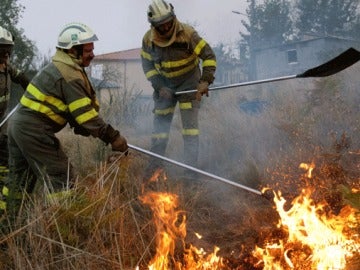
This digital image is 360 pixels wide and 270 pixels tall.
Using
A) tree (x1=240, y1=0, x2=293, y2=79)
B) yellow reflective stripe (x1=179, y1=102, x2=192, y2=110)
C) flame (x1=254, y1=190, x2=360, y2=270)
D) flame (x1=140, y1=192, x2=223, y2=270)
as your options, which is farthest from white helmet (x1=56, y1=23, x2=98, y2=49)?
tree (x1=240, y1=0, x2=293, y2=79)

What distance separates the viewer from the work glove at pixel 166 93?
18.8 ft

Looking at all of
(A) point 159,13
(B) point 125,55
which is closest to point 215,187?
(A) point 159,13

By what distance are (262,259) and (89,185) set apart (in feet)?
5.72

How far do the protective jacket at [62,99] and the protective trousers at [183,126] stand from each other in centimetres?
164

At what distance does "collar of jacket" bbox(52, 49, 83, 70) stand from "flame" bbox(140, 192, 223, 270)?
4.41ft

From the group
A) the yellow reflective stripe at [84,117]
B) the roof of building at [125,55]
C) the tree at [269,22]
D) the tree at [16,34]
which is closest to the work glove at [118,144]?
the yellow reflective stripe at [84,117]

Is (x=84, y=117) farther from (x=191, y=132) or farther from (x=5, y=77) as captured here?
(x=5, y=77)

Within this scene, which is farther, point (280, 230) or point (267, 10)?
point (267, 10)

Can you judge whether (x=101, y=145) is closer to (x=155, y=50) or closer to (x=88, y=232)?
(x=155, y=50)

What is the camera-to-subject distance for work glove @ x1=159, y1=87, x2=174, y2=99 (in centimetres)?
573

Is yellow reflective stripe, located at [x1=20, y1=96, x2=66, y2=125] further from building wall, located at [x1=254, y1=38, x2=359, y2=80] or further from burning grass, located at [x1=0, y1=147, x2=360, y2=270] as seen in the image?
building wall, located at [x1=254, y1=38, x2=359, y2=80]

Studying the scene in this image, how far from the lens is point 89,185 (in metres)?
4.23

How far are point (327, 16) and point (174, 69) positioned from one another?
63.1 feet

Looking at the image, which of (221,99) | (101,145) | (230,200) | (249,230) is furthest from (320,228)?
(221,99)
